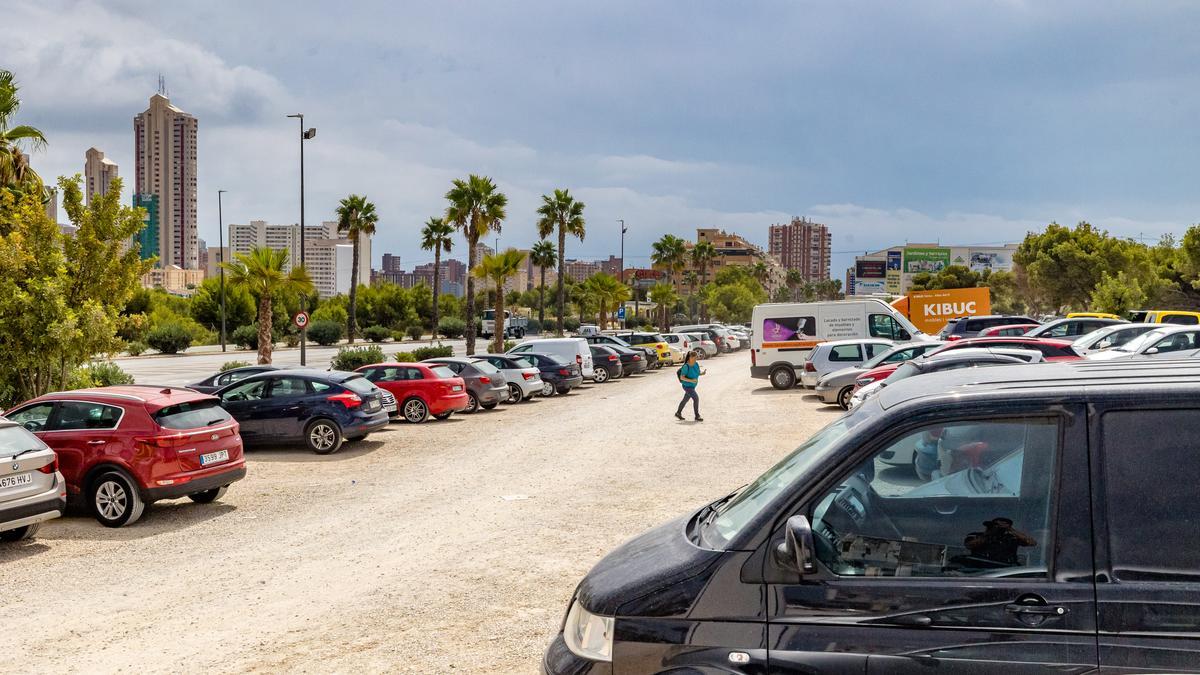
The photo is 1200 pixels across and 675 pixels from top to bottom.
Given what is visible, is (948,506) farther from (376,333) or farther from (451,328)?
(451,328)

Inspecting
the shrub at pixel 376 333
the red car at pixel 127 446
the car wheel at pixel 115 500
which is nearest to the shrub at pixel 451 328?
the shrub at pixel 376 333

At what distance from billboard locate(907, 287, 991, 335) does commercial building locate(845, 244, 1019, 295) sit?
3792 inches

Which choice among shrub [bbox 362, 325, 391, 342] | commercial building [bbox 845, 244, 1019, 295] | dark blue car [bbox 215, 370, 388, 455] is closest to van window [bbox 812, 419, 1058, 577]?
dark blue car [bbox 215, 370, 388, 455]

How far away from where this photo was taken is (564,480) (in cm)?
1255

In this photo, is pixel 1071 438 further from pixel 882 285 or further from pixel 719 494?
pixel 882 285

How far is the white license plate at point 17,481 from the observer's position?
864 cm

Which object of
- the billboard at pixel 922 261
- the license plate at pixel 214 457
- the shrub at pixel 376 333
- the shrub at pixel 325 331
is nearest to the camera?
the license plate at pixel 214 457

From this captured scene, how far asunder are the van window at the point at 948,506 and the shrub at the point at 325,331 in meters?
66.4

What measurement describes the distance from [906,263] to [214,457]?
481 ft

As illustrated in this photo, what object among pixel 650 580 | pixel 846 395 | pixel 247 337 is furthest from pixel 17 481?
pixel 247 337

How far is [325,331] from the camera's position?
2613 inches

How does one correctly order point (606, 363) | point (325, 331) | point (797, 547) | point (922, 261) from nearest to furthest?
point (797, 547)
point (606, 363)
point (325, 331)
point (922, 261)

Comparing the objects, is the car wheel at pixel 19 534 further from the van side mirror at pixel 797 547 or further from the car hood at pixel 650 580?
the van side mirror at pixel 797 547

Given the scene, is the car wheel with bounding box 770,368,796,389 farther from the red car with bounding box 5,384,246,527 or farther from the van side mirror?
the van side mirror
